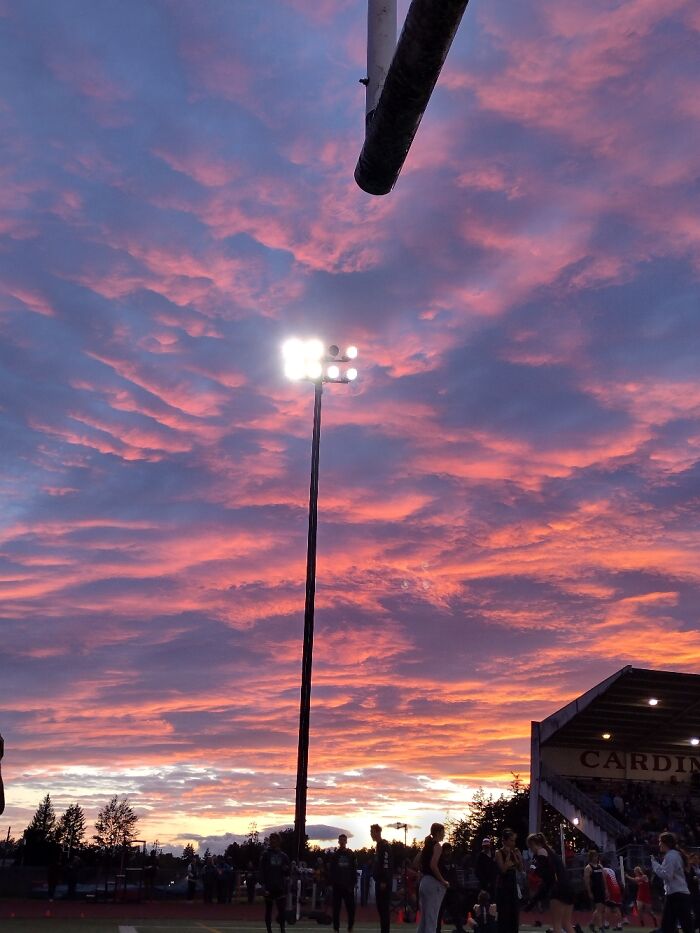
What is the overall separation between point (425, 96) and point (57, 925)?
807 inches

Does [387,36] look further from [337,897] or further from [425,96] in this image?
[337,897]

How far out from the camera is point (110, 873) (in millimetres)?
34406

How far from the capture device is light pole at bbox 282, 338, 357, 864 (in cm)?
2350

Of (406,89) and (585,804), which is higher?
(585,804)

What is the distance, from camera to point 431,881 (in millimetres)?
12586

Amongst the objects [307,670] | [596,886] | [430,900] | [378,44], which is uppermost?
[307,670]

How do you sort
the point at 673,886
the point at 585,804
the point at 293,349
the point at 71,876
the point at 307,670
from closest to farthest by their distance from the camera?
the point at 673,886
the point at 307,670
the point at 293,349
the point at 71,876
the point at 585,804

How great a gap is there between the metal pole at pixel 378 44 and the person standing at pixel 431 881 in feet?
33.7

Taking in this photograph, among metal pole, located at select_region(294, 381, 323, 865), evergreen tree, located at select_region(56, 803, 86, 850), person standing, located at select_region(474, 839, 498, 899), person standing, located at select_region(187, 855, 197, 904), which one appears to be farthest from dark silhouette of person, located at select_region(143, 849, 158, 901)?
evergreen tree, located at select_region(56, 803, 86, 850)

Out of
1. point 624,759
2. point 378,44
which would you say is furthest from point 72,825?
point 378,44

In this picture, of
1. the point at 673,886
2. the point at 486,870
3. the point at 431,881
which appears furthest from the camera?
the point at 486,870

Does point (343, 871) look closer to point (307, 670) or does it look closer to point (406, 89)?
point (307, 670)

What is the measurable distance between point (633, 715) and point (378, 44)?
1798 inches

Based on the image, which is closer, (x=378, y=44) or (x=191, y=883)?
(x=378, y=44)
